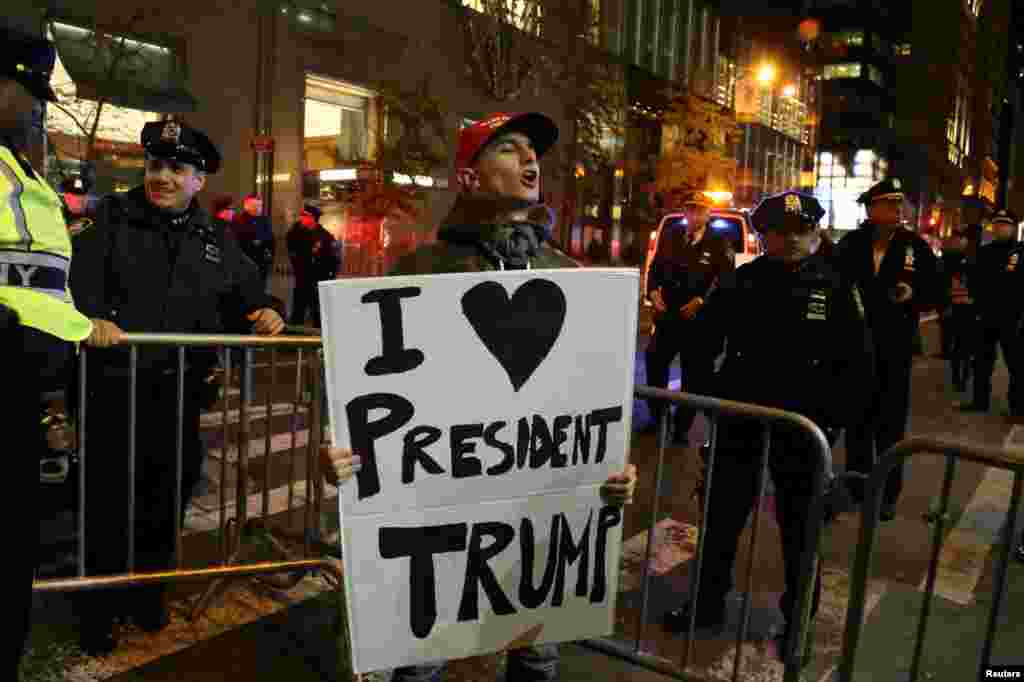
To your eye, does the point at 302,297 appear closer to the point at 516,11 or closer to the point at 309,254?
the point at 309,254

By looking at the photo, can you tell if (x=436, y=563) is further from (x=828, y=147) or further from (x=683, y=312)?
(x=828, y=147)

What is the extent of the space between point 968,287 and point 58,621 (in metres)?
10.5

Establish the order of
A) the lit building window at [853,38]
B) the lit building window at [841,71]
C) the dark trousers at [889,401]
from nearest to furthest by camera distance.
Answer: the dark trousers at [889,401], the lit building window at [853,38], the lit building window at [841,71]

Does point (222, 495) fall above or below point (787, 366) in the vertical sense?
below

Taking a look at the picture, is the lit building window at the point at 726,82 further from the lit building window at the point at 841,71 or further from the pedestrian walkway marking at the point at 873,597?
the lit building window at the point at 841,71

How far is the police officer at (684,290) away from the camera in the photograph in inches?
307

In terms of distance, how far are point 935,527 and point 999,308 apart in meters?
8.23

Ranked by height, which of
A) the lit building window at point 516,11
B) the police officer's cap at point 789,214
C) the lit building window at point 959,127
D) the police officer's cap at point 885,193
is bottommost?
the police officer's cap at point 789,214

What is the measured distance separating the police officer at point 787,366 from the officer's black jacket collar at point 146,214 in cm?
248

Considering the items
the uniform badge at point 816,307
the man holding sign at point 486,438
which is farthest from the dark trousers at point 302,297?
the man holding sign at point 486,438

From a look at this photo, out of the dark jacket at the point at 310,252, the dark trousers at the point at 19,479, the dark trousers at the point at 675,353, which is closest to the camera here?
the dark trousers at the point at 19,479

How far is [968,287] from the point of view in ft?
35.4

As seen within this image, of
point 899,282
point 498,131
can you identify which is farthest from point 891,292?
point 498,131

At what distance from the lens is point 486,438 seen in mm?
2586
